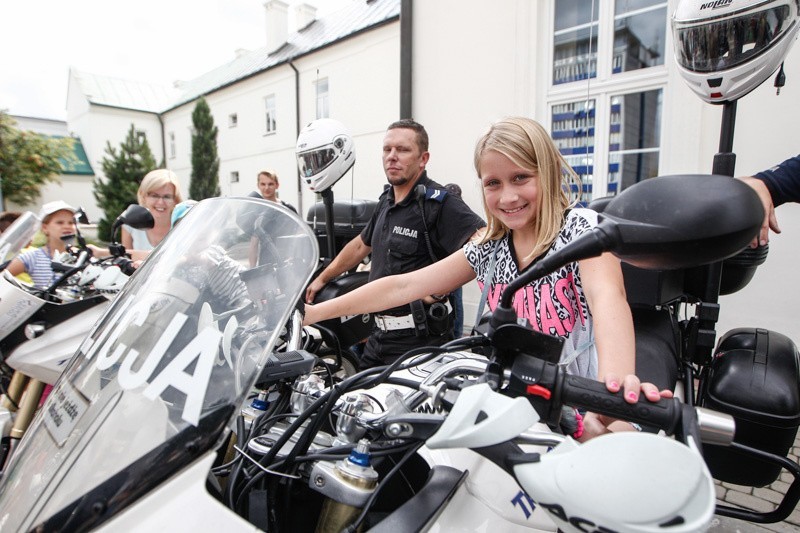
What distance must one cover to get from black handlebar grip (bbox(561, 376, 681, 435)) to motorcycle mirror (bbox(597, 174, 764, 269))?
231mm

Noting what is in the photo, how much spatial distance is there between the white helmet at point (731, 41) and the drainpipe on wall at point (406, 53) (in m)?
5.40

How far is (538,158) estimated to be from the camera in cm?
145

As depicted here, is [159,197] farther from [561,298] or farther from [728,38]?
[728,38]

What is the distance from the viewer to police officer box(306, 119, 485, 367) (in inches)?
112

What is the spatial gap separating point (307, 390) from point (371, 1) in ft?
56.0

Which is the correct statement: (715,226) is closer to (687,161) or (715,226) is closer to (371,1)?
(687,161)

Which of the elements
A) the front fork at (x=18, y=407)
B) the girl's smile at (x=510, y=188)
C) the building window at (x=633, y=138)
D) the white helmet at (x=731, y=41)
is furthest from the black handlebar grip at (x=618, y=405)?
the building window at (x=633, y=138)

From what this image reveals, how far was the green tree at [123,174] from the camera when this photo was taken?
836 inches

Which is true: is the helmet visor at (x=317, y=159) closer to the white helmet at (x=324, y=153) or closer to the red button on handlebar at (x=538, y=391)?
the white helmet at (x=324, y=153)

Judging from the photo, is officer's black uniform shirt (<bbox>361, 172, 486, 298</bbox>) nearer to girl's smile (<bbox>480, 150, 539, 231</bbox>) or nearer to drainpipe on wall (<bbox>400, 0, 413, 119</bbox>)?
girl's smile (<bbox>480, 150, 539, 231</bbox>)

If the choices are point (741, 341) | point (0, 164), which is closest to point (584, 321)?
point (741, 341)

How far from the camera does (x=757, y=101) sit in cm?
420

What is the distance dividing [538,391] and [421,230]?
2.16m

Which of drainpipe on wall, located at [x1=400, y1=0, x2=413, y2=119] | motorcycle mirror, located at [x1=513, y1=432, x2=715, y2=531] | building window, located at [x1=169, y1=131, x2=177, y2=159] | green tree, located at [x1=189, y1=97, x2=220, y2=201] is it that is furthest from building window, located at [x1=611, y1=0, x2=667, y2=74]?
building window, located at [x1=169, y1=131, x2=177, y2=159]
